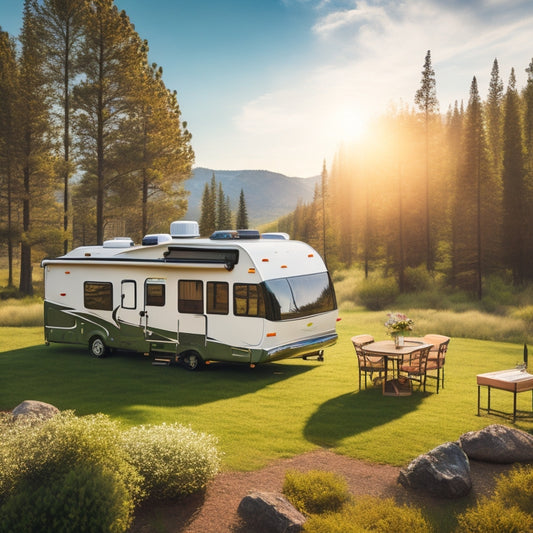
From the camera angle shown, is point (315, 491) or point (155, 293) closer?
point (315, 491)

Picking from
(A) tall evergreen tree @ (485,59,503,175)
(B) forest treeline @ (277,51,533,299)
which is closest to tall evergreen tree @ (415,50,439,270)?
(B) forest treeline @ (277,51,533,299)

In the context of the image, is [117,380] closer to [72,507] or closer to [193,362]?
[193,362]

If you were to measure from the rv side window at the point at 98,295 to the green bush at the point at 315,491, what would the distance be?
10.5 m

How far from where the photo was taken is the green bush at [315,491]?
22.0ft

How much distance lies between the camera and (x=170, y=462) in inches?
279

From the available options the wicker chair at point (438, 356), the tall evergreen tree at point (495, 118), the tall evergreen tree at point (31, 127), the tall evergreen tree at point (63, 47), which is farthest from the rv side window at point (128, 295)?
the tall evergreen tree at point (495, 118)

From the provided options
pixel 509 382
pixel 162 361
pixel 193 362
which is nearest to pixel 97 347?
pixel 162 361

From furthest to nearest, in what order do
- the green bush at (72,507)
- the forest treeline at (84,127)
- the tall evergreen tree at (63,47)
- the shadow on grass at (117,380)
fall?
the tall evergreen tree at (63,47), the forest treeline at (84,127), the shadow on grass at (117,380), the green bush at (72,507)

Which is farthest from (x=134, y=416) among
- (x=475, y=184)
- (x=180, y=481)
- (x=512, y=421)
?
(x=475, y=184)

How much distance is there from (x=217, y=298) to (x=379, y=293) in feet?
84.9

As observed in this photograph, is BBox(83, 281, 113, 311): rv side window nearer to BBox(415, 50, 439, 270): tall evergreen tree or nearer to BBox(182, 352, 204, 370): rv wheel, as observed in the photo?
BBox(182, 352, 204, 370): rv wheel

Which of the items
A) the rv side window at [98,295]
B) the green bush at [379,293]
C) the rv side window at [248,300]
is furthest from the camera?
Answer: the green bush at [379,293]

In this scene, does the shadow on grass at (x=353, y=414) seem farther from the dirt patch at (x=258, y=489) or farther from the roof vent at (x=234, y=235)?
the roof vent at (x=234, y=235)

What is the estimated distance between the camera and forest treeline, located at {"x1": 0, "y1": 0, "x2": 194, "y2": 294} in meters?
29.3
